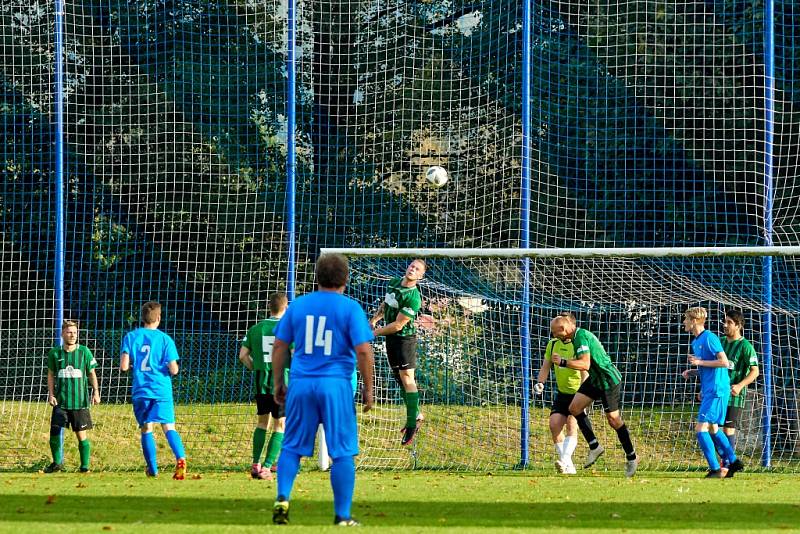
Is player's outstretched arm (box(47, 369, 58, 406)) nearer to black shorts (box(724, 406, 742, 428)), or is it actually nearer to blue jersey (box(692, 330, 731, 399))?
blue jersey (box(692, 330, 731, 399))

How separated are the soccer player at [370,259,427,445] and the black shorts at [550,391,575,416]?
1.54 metres

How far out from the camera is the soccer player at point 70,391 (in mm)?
14555

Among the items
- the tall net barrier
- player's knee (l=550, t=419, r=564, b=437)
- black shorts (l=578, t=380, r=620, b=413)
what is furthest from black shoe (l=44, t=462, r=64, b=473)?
black shorts (l=578, t=380, r=620, b=413)

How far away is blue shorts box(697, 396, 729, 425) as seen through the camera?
45.1ft

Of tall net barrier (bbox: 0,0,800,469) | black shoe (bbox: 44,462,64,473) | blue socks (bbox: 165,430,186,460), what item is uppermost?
tall net barrier (bbox: 0,0,800,469)

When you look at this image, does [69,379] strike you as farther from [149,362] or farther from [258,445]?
[258,445]

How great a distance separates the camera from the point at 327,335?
28.0 ft

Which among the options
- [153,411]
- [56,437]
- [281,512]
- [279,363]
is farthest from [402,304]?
[281,512]

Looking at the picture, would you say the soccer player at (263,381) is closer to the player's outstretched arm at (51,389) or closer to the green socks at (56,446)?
the player's outstretched arm at (51,389)

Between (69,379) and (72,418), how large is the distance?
1.43 feet

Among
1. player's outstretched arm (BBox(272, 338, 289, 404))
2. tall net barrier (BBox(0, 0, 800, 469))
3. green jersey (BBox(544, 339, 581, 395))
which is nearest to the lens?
player's outstretched arm (BBox(272, 338, 289, 404))

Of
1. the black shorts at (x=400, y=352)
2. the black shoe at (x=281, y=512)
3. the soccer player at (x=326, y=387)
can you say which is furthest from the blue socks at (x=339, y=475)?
the black shorts at (x=400, y=352)

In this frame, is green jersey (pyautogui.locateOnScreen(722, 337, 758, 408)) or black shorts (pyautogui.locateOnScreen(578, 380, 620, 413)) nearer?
black shorts (pyautogui.locateOnScreen(578, 380, 620, 413))

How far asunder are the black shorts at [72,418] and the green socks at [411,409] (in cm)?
362
